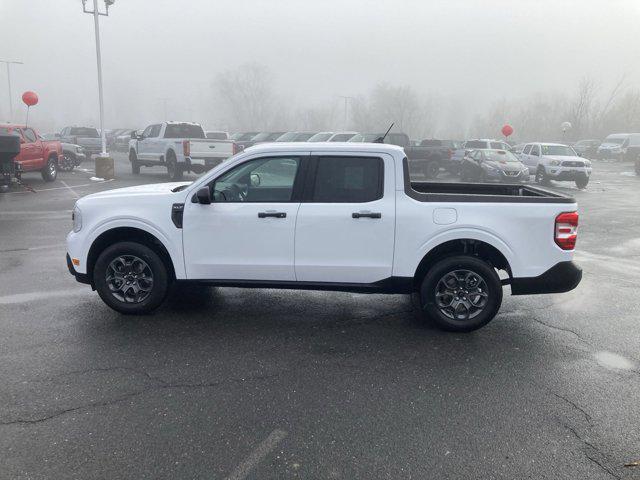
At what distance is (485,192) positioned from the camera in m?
6.75

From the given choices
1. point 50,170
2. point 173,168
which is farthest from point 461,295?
point 50,170

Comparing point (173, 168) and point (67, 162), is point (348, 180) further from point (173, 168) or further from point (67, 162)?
point (67, 162)

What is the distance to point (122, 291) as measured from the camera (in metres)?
5.64

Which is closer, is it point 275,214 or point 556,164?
point 275,214

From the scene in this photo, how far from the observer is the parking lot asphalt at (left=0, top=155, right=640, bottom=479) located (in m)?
3.26

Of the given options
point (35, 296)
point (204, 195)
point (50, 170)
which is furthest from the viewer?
point (50, 170)

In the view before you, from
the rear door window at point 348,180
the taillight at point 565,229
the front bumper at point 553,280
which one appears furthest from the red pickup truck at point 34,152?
the taillight at point 565,229

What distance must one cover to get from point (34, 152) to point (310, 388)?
1721 cm

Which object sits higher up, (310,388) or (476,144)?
(476,144)

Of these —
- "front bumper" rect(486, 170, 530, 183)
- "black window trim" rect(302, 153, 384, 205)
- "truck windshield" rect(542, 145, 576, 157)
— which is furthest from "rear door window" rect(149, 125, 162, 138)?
"black window trim" rect(302, 153, 384, 205)

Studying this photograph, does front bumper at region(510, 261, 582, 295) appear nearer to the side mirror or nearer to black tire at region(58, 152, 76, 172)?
the side mirror

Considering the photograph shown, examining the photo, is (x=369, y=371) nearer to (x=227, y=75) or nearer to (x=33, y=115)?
(x=227, y=75)

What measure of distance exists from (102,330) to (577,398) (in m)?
4.26

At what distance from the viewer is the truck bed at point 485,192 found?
5.24 m
